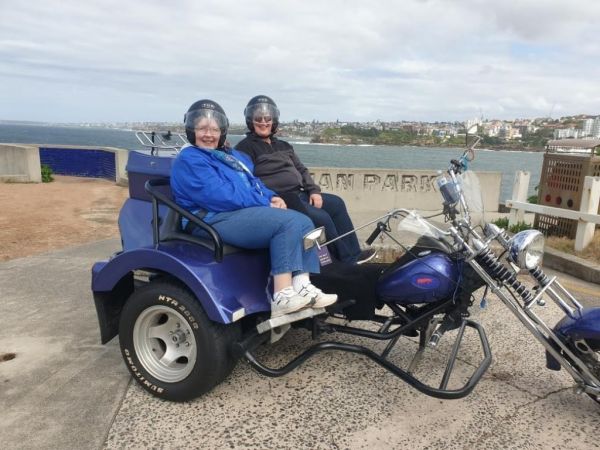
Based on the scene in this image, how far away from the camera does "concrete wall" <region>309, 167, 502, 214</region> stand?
934 centimetres

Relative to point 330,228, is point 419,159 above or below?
below

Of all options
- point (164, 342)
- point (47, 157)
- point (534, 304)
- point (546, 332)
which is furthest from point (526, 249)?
point (47, 157)

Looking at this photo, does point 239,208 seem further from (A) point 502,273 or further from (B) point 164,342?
(A) point 502,273

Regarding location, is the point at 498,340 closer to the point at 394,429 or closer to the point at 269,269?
the point at 394,429

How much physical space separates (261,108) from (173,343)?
6.03 feet

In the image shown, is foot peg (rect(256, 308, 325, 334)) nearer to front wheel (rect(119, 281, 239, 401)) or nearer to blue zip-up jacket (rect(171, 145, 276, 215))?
front wheel (rect(119, 281, 239, 401))

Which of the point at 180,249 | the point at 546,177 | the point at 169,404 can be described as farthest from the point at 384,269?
the point at 546,177

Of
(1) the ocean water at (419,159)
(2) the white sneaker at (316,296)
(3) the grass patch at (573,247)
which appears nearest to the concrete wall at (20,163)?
(1) the ocean water at (419,159)

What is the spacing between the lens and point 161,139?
4.26 meters

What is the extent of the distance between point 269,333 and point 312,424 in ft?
1.84

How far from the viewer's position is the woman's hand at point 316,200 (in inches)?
150

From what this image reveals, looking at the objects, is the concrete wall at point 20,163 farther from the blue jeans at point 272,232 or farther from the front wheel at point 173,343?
the blue jeans at point 272,232

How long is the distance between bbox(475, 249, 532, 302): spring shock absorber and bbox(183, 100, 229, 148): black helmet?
1694mm

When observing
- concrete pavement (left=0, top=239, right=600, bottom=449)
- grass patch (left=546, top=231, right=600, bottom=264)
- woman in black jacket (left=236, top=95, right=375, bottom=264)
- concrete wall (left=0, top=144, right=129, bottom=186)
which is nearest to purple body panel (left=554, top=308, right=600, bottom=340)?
concrete pavement (left=0, top=239, right=600, bottom=449)
